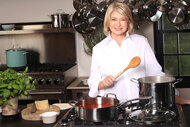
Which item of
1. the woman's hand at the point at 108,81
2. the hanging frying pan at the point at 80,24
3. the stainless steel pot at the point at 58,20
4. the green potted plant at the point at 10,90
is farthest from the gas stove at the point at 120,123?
the stainless steel pot at the point at 58,20

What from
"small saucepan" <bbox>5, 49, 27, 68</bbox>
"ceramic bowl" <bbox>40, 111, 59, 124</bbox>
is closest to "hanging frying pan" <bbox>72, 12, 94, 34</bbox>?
"small saucepan" <bbox>5, 49, 27, 68</bbox>

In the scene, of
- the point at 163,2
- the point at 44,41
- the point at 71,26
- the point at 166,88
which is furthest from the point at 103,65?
the point at 44,41

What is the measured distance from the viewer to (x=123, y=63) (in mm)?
2535

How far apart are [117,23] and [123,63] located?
35cm

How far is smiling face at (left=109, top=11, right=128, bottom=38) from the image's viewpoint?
2372 mm

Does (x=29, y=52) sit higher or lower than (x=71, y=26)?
lower

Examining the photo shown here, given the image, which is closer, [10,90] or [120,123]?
[120,123]

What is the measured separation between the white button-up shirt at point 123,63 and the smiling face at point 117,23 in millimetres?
144

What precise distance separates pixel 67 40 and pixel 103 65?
2.04 metres

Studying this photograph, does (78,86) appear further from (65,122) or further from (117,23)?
(65,122)

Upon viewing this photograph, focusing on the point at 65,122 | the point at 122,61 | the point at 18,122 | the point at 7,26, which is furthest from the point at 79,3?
the point at 65,122

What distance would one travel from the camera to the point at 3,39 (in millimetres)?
4656

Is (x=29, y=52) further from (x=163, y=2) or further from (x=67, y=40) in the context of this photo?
(x=163, y=2)

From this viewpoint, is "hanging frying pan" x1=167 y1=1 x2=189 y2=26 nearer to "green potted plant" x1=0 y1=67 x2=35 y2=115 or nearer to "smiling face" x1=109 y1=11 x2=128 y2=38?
"smiling face" x1=109 y1=11 x2=128 y2=38
